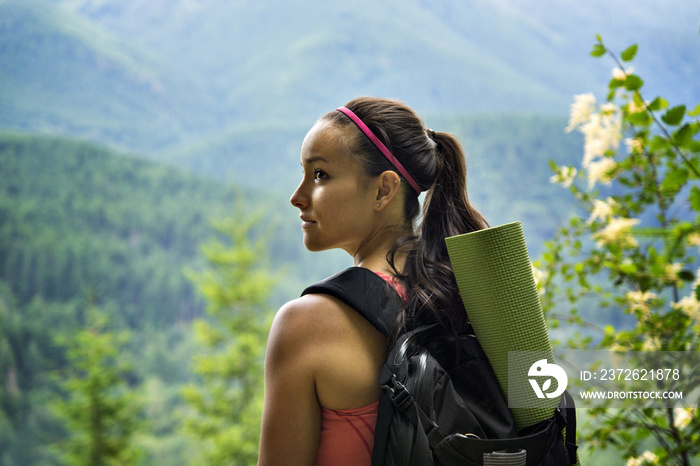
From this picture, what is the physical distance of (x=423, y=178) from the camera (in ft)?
3.20

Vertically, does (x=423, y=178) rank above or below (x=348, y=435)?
above

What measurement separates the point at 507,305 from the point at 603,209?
101cm

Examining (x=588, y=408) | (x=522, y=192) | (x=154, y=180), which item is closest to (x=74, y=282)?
(x=154, y=180)

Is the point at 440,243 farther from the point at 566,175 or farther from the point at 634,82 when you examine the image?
the point at 566,175

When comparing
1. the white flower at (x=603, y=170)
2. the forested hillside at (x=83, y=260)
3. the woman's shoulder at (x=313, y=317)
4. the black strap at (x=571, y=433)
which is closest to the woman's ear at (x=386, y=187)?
the woman's shoulder at (x=313, y=317)

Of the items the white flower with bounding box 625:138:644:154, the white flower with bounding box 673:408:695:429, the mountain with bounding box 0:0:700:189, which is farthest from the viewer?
the mountain with bounding box 0:0:700:189

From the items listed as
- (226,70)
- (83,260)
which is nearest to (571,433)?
(83,260)

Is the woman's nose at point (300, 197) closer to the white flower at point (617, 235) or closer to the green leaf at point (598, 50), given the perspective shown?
the green leaf at point (598, 50)

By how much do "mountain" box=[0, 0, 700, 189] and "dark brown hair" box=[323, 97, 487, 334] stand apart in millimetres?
20753

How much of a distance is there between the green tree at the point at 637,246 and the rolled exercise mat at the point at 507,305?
1.16ft

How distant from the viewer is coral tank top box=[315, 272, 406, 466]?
74 centimetres

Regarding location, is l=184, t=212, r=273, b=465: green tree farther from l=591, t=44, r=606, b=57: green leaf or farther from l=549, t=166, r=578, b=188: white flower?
l=591, t=44, r=606, b=57: green leaf

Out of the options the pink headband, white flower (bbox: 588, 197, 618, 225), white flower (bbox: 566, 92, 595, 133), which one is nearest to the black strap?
the pink headband

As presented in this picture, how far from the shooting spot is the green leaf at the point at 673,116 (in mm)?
877
